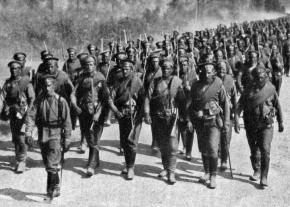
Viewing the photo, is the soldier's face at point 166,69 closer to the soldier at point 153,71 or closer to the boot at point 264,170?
the soldier at point 153,71

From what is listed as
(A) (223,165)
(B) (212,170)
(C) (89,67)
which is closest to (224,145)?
(A) (223,165)

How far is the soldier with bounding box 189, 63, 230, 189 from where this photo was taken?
6.75 metres

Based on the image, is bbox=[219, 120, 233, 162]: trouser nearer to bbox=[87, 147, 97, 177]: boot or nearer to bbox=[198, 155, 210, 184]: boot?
bbox=[198, 155, 210, 184]: boot

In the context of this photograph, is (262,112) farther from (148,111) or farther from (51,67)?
(51,67)

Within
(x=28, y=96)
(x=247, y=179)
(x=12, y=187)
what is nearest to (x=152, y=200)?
(x=247, y=179)

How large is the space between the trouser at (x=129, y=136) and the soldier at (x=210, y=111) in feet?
3.14

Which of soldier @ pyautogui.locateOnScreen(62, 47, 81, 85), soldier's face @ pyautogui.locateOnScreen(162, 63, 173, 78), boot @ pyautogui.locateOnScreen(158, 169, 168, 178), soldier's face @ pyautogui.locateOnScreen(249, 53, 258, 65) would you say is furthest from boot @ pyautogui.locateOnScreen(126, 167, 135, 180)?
soldier's face @ pyautogui.locateOnScreen(249, 53, 258, 65)

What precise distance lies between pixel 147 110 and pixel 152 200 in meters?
1.38

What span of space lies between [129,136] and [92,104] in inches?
37.8

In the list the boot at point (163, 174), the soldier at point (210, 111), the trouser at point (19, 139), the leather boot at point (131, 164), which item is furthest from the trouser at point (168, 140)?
the trouser at point (19, 139)

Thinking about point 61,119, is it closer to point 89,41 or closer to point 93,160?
point 93,160

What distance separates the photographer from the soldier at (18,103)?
7.56 metres

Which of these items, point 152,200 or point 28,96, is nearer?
point 152,200

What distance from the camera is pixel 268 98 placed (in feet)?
22.4
